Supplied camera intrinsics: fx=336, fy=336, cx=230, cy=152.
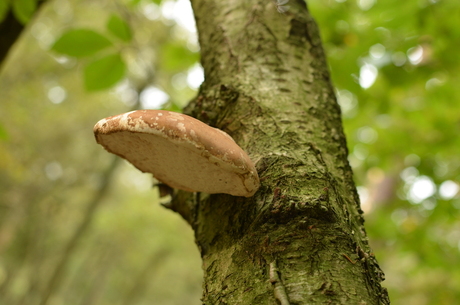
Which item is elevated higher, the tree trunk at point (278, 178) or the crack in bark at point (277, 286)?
the tree trunk at point (278, 178)

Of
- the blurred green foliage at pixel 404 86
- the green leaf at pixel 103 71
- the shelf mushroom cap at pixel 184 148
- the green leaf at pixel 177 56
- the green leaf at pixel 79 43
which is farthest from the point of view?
the green leaf at pixel 177 56

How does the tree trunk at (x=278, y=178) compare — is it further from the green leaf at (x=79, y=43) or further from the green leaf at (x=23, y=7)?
the green leaf at (x=23, y=7)

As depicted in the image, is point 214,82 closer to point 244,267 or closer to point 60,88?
point 244,267

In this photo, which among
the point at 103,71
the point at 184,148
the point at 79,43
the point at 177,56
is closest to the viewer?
the point at 184,148

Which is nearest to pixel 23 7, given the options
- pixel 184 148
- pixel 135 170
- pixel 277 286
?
pixel 184 148

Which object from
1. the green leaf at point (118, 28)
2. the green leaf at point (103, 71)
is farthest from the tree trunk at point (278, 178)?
the green leaf at point (103, 71)

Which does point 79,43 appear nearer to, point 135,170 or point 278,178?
point 278,178
